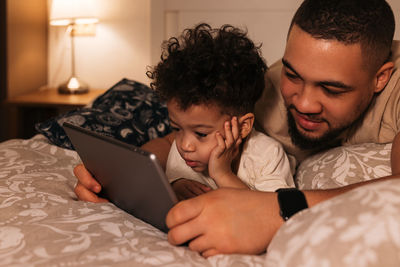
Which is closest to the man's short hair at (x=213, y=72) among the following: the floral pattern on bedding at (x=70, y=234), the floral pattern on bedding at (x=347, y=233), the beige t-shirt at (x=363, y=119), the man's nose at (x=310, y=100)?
the man's nose at (x=310, y=100)

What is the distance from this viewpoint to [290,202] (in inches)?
37.0

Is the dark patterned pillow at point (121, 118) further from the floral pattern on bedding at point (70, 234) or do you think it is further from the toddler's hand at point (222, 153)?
the toddler's hand at point (222, 153)

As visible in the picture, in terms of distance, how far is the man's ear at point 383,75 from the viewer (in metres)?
1.36

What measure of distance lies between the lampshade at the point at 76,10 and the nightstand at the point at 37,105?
476 millimetres

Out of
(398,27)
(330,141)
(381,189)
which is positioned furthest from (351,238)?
(398,27)

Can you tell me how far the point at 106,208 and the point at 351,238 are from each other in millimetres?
611

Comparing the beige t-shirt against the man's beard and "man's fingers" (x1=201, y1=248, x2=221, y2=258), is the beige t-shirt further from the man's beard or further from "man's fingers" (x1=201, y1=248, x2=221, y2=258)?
"man's fingers" (x1=201, y1=248, x2=221, y2=258)

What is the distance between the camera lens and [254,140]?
4.56ft

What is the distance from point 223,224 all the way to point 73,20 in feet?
7.76

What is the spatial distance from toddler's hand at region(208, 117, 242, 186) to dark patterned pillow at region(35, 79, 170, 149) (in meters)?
0.65

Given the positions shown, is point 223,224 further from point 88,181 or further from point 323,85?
point 323,85

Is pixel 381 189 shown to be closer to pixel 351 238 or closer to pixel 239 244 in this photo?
pixel 351 238

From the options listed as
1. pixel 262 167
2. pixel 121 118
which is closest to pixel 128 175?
pixel 262 167

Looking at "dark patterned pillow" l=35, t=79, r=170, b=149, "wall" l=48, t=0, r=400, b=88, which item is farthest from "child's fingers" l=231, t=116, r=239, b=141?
"wall" l=48, t=0, r=400, b=88
